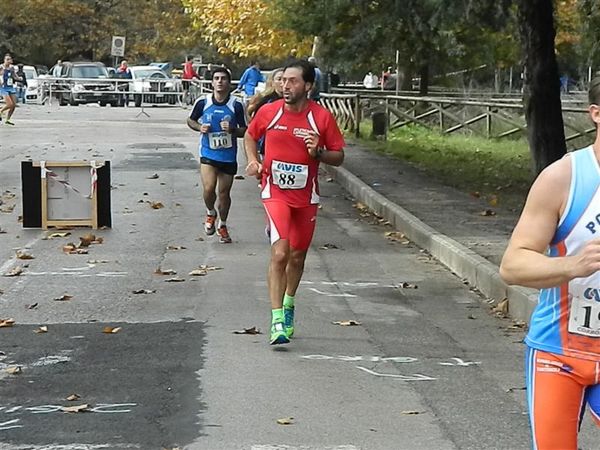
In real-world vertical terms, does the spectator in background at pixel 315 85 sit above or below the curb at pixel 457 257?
above

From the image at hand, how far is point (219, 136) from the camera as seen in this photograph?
1434cm

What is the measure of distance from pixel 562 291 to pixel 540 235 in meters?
0.22

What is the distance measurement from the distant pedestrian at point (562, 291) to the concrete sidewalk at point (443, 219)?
5.71 m

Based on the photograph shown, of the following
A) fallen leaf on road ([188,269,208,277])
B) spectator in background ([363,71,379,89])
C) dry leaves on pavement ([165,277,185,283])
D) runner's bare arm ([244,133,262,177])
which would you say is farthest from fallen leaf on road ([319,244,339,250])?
spectator in background ([363,71,379,89])

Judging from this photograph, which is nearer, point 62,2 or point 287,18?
point 287,18

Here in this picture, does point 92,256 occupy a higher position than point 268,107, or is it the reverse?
point 268,107

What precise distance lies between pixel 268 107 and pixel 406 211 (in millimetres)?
7505

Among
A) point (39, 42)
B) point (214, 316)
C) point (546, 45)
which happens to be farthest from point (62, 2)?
point (214, 316)

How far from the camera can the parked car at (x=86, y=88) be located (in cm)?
5538

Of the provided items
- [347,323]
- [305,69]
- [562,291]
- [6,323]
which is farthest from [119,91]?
[562,291]

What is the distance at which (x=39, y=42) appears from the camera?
3066 inches

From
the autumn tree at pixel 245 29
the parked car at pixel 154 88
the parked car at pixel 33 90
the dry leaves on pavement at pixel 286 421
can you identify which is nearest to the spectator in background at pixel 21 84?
the parked car at pixel 33 90

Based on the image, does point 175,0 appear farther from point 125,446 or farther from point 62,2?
point 125,446

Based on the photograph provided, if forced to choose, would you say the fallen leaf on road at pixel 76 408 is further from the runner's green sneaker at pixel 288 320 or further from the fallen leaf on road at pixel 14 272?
the fallen leaf on road at pixel 14 272
